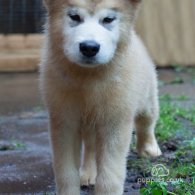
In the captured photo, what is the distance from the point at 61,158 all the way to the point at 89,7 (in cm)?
105

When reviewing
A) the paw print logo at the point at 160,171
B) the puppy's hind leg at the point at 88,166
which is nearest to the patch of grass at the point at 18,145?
the puppy's hind leg at the point at 88,166

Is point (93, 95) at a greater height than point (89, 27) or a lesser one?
lesser

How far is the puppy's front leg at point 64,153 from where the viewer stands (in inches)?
176

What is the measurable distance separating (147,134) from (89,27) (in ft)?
6.44

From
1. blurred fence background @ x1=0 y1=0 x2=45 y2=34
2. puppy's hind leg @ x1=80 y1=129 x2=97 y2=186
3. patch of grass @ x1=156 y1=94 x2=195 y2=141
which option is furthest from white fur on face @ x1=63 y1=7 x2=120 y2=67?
blurred fence background @ x1=0 y1=0 x2=45 y2=34

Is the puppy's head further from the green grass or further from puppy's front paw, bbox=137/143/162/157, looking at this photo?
puppy's front paw, bbox=137/143/162/157

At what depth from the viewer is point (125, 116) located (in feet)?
14.8

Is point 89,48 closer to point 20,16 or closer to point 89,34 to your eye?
point 89,34

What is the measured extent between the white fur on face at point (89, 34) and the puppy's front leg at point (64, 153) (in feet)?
1.62

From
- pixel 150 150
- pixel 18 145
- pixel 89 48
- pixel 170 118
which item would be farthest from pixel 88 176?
pixel 170 118

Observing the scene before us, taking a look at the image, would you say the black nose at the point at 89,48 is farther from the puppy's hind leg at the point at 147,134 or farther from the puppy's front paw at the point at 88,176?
the puppy's hind leg at the point at 147,134

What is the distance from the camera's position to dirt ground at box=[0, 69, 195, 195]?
502cm

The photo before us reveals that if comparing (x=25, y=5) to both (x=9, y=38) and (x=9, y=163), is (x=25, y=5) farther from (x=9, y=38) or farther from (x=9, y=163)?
(x=9, y=163)

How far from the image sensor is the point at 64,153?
177 inches
